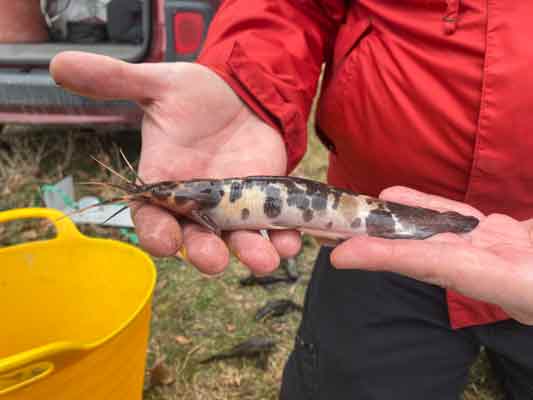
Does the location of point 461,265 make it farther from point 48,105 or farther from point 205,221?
point 48,105

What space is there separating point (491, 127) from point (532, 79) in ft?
0.81

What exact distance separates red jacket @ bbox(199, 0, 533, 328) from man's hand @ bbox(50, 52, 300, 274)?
126mm

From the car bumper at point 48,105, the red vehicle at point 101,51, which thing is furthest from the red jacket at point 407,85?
the car bumper at point 48,105

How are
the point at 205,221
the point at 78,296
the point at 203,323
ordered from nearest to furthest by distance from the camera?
the point at 205,221 < the point at 78,296 < the point at 203,323

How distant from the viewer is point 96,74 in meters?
2.01

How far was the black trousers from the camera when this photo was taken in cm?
278

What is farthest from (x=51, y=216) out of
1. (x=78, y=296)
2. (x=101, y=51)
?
(x=101, y=51)

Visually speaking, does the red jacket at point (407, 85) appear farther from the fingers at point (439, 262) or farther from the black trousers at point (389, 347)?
the fingers at point (439, 262)

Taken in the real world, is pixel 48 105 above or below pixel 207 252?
below

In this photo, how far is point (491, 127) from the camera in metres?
2.13

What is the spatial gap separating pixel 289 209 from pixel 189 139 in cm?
61

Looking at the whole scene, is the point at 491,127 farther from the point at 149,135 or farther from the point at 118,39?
the point at 118,39

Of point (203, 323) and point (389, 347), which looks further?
point (203, 323)

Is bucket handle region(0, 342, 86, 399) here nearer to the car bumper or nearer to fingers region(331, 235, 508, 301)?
fingers region(331, 235, 508, 301)
